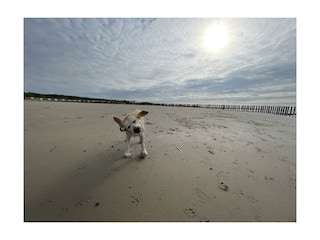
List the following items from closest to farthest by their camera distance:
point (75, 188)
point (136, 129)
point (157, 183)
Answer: point (75, 188) → point (157, 183) → point (136, 129)

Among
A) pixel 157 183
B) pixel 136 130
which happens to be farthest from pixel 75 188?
pixel 136 130

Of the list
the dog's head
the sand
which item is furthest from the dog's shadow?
the dog's head

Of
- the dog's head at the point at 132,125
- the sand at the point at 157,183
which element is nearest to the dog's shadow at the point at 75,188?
the sand at the point at 157,183

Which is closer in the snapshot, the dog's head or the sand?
the sand

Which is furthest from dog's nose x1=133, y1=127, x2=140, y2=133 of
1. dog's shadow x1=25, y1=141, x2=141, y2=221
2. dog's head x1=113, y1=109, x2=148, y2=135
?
dog's shadow x1=25, y1=141, x2=141, y2=221

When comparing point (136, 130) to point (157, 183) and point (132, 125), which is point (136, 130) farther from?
point (157, 183)

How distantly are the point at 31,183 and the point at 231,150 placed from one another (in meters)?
4.65

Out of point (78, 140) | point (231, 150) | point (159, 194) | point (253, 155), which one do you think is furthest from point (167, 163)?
point (78, 140)

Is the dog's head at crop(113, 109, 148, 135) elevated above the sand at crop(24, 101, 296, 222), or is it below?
above

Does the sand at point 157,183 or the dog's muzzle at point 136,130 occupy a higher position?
the dog's muzzle at point 136,130

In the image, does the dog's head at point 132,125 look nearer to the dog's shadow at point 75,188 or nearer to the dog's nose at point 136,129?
the dog's nose at point 136,129

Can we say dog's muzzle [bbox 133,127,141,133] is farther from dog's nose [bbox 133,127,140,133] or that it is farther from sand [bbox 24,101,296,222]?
sand [bbox 24,101,296,222]

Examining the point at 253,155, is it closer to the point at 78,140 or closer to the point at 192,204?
the point at 192,204

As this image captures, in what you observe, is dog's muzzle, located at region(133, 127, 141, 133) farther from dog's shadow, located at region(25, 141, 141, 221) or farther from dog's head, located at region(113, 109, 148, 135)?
dog's shadow, located at region(25, 141, 141, 221)
